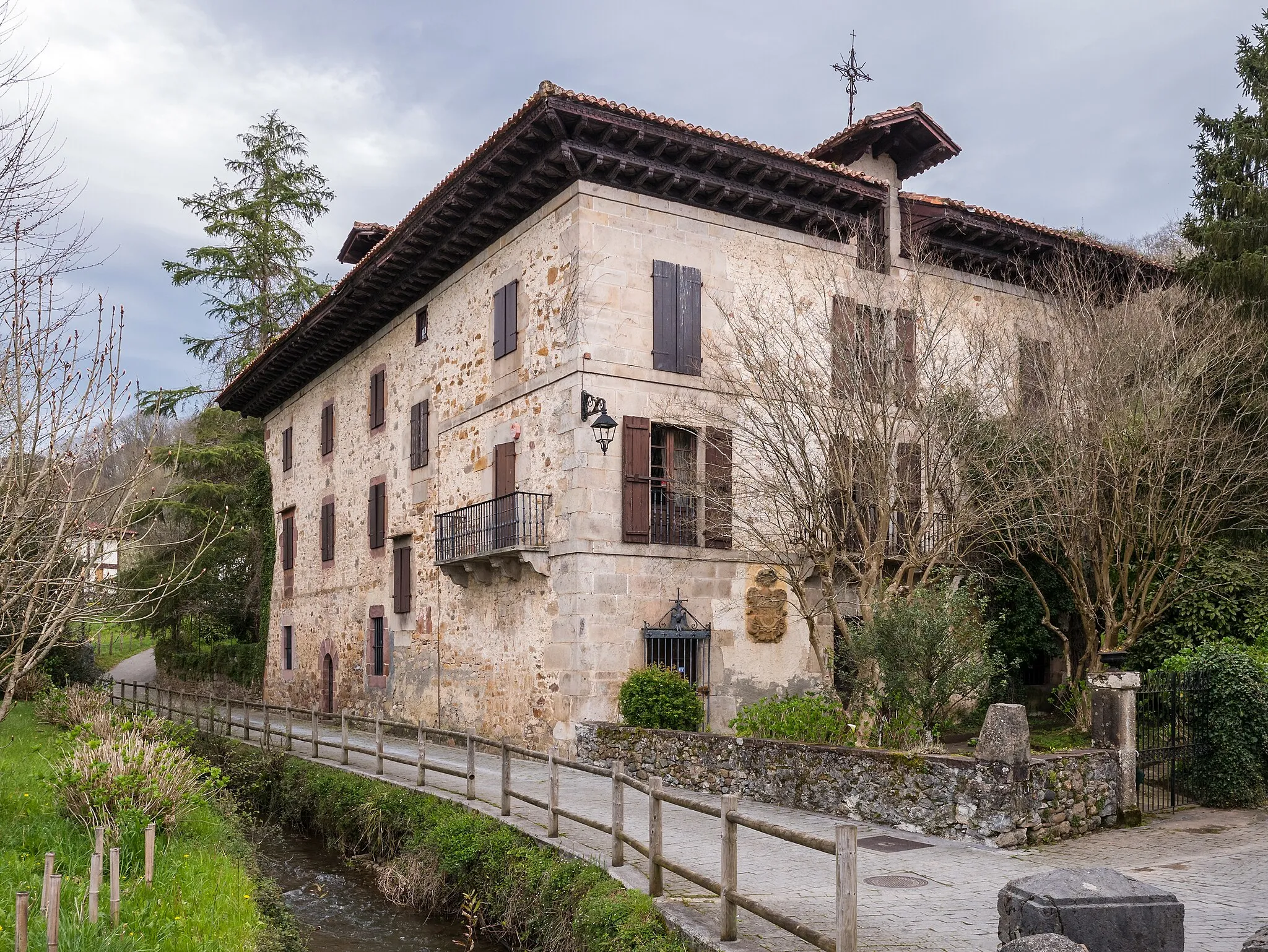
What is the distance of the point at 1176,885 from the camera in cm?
811

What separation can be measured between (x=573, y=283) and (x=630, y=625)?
16.3 ft

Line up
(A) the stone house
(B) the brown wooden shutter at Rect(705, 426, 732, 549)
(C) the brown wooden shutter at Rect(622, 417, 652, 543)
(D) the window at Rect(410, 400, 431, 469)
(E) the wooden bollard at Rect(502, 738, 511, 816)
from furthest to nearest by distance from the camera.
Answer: (D) the window at Rect(410, 400, 431, 469), (B) the brown wooden shutter at Rect(705, 426, 732, 549), (C) the brown wooden shutter at Rect(622, 417, 652, 543), (A) the stone house, (E) the wooden bollard at Rect(502, 738, 511, 816)

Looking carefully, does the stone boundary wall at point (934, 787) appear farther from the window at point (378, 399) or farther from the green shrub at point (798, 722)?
the window at point (378, 399)

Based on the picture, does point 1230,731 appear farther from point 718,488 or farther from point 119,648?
point 119,648

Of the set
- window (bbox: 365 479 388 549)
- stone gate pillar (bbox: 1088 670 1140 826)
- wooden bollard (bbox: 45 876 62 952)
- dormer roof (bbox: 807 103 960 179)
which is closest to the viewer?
wooden bollard (bbox: 45 876 62 952)

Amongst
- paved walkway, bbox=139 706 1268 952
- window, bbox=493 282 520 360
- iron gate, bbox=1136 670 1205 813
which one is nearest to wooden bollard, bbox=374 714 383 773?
paved walkway, bbox=139 706 1268 952

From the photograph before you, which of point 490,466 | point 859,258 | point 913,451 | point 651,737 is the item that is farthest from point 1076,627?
point 490,466

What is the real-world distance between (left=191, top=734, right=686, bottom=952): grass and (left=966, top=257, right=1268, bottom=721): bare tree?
8363 mm

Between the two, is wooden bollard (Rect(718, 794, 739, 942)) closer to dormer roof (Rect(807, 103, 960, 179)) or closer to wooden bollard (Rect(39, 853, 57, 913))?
wooden bollard (Rect(39, 853, 57, 913))

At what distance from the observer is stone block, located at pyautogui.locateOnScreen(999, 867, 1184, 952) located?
18.9ft

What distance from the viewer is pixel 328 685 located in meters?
24.1

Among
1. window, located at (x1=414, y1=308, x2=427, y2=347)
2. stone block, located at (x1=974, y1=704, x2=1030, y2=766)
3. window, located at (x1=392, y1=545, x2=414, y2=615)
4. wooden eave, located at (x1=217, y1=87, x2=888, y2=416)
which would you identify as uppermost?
wooden eave, located at (x1=217, y1=87, x2=888, y2=416)

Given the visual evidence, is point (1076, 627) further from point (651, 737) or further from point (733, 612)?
point (651, 737)

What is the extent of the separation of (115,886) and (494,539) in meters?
9.95
